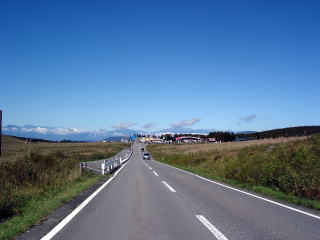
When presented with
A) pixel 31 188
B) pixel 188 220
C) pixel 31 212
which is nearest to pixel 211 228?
pixel 188 220

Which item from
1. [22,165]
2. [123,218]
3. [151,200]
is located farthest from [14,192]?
[123,218]

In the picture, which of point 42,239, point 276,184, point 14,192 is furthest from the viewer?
point 276,184

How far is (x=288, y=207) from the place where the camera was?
9.97 m

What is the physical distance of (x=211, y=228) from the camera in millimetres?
6992

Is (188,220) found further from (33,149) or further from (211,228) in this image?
(33,149)

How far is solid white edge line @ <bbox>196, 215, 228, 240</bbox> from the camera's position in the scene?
6.34m

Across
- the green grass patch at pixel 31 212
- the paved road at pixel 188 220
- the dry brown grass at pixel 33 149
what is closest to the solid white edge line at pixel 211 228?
the paved road at pixel 188 220

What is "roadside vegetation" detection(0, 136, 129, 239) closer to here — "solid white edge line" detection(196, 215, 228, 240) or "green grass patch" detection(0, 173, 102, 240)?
"green grass patch" detection(0, 173, 102, 240)

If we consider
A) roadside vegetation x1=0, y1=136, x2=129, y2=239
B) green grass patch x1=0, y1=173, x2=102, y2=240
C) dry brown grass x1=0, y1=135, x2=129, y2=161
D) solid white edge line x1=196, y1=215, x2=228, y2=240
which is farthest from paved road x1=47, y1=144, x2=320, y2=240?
dry brown grass x1=0, y1=135, x2=129, y2=161

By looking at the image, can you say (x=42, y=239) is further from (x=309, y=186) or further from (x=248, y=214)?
(x=309, y=186)

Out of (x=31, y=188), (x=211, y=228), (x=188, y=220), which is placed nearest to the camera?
(x=211, y=228)

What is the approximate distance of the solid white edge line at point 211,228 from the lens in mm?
6344

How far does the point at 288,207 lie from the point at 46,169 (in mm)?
12905

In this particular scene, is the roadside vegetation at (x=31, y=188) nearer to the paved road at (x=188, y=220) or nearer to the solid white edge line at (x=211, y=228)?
the paved road at (x=188, y=220)
